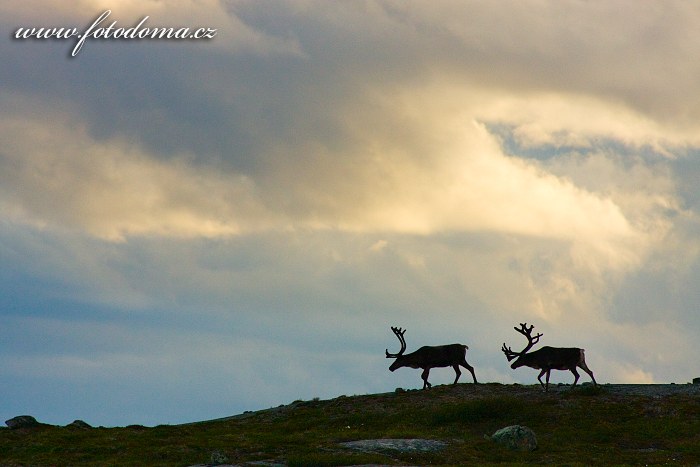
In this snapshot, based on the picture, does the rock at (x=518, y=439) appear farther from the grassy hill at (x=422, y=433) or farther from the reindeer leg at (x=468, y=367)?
the reindeer leg at (x=468, y=367)

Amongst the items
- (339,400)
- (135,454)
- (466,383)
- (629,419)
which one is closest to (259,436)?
(135,454)

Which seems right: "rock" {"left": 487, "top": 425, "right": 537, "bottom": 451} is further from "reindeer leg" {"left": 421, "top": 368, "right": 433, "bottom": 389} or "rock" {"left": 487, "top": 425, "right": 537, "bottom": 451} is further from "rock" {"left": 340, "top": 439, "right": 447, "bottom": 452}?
"reindeer leg" {"left": 421, "top": 368, "right": 433, "bottom": 389}

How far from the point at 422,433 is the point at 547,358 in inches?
498

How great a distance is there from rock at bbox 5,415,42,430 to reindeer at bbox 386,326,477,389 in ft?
76.7

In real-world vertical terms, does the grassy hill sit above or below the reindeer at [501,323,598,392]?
below

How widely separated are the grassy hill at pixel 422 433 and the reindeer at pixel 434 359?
1672mm

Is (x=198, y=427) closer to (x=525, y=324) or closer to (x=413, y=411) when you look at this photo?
(x=413, y=411)

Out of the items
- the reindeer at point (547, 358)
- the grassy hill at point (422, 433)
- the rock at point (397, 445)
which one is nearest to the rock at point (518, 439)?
the grassy hill at point (422, 433)

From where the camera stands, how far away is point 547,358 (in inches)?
2108

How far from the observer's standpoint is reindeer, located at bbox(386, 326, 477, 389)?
56.6 meters

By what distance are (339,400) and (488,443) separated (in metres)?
16.2

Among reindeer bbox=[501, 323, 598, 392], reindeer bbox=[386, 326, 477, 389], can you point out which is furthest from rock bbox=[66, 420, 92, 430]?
reindeer bbox=[501, 323, 598, 392]

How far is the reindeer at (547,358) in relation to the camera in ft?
172

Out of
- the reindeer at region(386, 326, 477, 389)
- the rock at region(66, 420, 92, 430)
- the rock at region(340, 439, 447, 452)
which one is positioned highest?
the reindeer at region(386, 326, 477, 389)
